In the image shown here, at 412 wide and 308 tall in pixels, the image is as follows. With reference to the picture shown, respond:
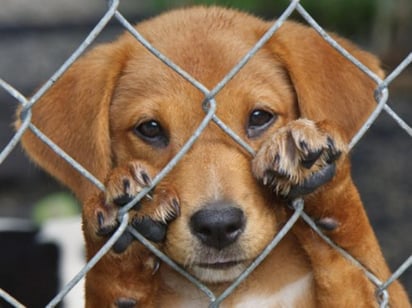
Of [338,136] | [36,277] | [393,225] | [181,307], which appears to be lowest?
[36,277]

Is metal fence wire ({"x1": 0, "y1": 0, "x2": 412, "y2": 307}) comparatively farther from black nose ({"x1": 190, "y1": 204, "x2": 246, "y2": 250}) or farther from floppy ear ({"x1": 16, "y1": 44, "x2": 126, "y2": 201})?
floppy ear ({"x1": 16, "y1": 44, "x2": 126, "y2": 201})

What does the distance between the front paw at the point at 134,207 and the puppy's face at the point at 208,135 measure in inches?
9.2

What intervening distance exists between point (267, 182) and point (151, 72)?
1.12 meters

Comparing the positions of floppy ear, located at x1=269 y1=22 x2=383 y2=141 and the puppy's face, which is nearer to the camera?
the puppy's face

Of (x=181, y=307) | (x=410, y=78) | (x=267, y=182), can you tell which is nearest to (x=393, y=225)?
(x=410, y=78)

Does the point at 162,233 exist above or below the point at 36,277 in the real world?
above

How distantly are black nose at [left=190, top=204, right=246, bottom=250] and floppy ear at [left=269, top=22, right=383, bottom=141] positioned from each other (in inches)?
28.1

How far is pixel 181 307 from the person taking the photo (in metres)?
3.95

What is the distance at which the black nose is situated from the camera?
11.1ft

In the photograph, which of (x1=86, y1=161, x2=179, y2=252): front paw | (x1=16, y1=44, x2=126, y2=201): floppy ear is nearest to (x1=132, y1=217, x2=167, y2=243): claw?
(x1=86, y1=161, x2=179, y2=252): front paw

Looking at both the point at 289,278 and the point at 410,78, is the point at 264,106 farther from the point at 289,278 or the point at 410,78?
the point at 410,78

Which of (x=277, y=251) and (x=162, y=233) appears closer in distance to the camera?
(x=162, y=233)

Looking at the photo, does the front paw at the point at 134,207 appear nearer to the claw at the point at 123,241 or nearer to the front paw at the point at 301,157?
the claw at the point at 123,241

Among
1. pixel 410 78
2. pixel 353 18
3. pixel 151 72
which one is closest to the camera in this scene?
pixel 151 72
